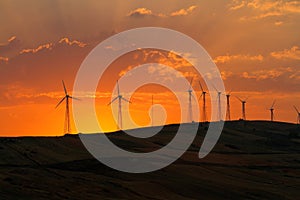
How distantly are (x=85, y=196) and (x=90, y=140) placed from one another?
81584 mm

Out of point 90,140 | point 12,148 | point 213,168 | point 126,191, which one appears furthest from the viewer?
point 90,140

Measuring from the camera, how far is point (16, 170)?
4028 inches

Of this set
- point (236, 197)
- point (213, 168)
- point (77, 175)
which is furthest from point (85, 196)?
point (213, 168)

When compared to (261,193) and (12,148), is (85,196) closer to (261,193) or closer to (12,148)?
(261,193)

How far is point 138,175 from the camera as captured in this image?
107812 mm

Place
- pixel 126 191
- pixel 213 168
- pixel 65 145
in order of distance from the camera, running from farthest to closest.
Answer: pixel 65 145, pixel 213 168, pixel 126 191

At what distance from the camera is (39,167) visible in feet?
363

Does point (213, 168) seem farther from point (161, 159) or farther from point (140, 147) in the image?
point (140, 147)

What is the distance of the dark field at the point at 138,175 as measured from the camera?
89.0 meters

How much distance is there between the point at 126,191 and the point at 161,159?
41.6 meters

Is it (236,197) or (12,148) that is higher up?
(12,148)

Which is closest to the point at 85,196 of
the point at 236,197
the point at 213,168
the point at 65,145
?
the point at 236,197

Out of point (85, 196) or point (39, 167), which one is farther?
point (39, 167)

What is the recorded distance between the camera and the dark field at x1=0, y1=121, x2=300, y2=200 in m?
89.0
